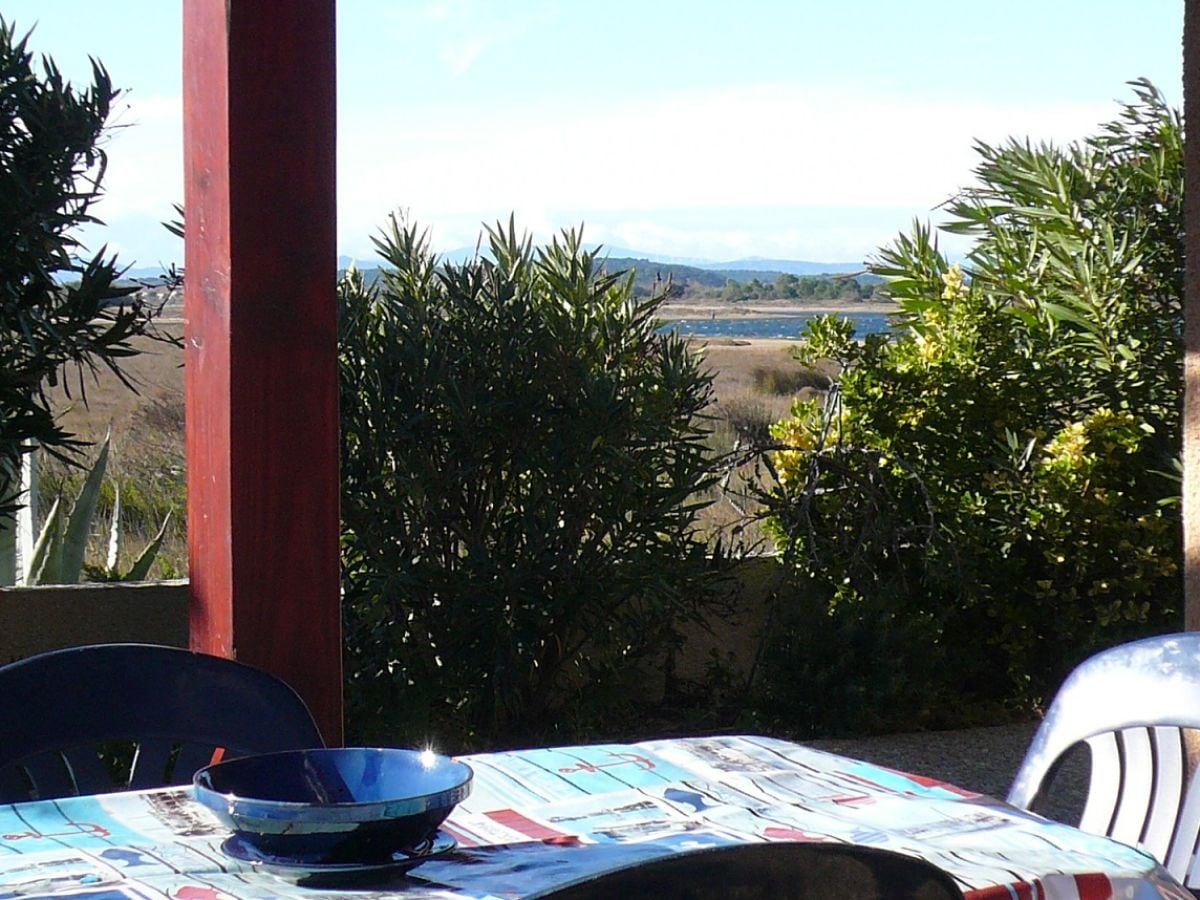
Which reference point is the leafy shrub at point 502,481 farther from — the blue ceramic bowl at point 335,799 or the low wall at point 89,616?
the blue ceramic bowl at point 335,799

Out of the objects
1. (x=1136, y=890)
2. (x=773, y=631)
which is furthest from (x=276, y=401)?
(x=773, y=631)

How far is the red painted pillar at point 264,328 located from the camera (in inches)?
86.2

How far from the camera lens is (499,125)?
19.0 meters

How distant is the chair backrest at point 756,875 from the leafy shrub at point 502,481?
3.51 metres

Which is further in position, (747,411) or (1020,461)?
(747,411)

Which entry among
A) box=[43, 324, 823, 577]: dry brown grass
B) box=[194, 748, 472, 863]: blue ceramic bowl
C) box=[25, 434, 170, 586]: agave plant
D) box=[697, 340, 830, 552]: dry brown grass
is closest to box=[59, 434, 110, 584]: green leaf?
box=[25, 434, 170, 586]: agave plant

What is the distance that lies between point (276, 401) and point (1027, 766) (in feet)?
4.24

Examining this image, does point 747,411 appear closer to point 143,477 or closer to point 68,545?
point 143,477

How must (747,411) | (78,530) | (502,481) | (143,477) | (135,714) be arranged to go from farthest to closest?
(747,411)
(143,477)
(78,530)
(502,481)
(135,714)

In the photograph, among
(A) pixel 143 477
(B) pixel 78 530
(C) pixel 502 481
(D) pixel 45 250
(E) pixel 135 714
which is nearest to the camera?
(E) pixel 135 714

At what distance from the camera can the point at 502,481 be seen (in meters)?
4.60

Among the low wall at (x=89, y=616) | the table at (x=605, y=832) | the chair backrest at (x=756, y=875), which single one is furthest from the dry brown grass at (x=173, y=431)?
the chair backrest at (x=756, y=875)

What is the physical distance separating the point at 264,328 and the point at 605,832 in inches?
A: 42.7

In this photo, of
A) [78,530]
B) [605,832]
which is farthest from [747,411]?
[605,832]
